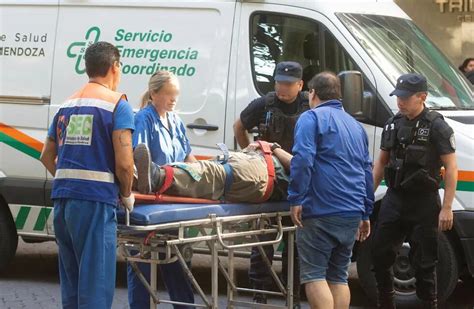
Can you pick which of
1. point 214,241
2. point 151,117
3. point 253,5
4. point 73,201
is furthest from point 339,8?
point 73,201

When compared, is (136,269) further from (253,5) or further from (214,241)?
(253,5)

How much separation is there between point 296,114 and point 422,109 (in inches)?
37.7

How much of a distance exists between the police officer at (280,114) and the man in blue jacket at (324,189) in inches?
42.2

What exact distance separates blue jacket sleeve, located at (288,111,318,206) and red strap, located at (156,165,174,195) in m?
0.73

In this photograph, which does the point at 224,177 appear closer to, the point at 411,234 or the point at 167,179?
the point at 167,179

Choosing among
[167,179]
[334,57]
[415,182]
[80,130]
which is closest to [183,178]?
[167,179]

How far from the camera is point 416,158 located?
7.22 meters

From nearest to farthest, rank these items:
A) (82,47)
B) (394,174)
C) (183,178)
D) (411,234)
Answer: (183,178), (394,174), (411,234), (82,47)

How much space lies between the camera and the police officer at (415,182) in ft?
23.7

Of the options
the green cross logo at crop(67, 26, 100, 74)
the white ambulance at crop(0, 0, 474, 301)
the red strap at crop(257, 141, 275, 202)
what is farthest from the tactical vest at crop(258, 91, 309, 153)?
the green cross logo at crop(67, 26, 100, 74)

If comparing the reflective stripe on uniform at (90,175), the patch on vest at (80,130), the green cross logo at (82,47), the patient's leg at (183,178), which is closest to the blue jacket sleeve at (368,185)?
the patient's leg at (183,178)

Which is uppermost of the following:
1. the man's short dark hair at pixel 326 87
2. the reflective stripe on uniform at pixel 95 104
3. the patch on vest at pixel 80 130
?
the man's short dark hair at pixel 326 87

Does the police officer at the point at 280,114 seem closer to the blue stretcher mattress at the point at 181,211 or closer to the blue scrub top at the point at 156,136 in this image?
the blue scrub top at the point at 156,136

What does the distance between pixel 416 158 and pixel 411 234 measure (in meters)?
0.61
